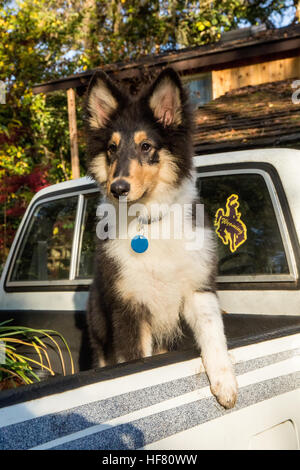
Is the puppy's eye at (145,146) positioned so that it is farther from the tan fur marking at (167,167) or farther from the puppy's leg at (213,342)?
the puppy's leg at (213,342)

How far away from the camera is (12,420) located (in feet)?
3.18

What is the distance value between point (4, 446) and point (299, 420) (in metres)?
1.19

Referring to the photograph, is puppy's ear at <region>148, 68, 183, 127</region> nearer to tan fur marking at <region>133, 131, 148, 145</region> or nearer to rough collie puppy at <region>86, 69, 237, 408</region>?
rough collie puppy at <region>86, 69, 237, 408</region>

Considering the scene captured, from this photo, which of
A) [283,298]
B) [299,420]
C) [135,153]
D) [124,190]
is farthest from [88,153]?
[299,420]

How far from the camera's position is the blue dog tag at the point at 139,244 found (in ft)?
7.82

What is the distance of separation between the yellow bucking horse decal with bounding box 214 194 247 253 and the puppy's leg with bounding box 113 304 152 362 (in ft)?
2.86

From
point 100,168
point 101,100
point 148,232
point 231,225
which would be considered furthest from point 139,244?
point 101,100

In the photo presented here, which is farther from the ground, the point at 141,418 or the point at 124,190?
the point at 124,190

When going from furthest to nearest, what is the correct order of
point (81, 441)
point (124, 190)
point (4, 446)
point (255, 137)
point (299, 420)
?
point (255, 137) < point (124, 190) < point (299, 420) < point (81, 441) < point (4, 446)

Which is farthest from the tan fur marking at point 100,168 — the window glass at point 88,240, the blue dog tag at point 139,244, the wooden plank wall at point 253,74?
the wooden plank wall at point 253,74

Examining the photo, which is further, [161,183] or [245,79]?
[245,79]

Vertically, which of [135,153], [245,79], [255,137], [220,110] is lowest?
[135,153]

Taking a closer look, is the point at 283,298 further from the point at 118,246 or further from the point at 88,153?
the point at 88,153

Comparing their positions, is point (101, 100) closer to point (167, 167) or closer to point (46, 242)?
point (167, 167)
